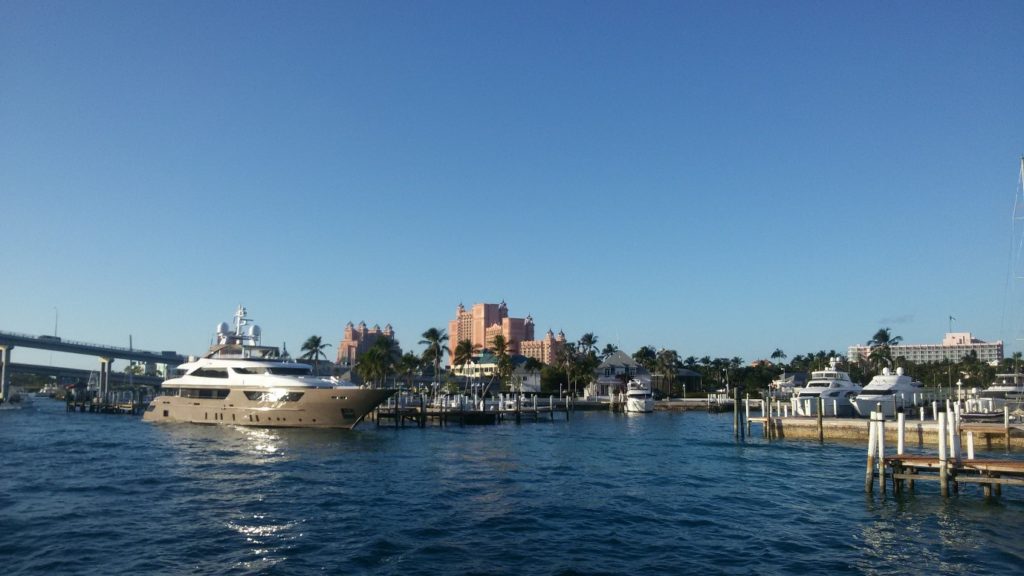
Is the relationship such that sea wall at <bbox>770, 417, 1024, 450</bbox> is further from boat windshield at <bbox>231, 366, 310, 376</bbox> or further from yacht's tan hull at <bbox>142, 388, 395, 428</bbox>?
boat windshield at <bbox>231, 366, 310, 376</bbox>

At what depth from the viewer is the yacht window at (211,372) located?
2259 inches

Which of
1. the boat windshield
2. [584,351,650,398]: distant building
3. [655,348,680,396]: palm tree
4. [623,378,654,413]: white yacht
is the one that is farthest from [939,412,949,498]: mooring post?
[655,348,680,396]: palm tree

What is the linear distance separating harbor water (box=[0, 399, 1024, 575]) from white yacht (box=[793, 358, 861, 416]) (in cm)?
1721

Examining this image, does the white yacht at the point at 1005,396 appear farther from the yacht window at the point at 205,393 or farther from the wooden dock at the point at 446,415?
the yacht window at the point at 205,393

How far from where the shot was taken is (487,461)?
37781 millimetres

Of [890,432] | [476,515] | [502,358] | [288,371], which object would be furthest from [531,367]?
[476,515]

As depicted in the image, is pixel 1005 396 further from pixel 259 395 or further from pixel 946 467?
pixel 259 395

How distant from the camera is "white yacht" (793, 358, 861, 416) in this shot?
5731cm

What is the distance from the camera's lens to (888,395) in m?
57.2

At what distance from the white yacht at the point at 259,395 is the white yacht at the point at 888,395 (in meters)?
39.1

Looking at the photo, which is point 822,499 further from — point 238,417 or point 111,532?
point 238,417

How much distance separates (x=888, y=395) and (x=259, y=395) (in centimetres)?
5243

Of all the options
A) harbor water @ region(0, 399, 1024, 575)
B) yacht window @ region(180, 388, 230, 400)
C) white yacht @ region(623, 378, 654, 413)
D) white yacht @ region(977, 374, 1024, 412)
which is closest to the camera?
harbor water @ region(0, 399, 1024, 575)

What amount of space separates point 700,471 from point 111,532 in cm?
2609
